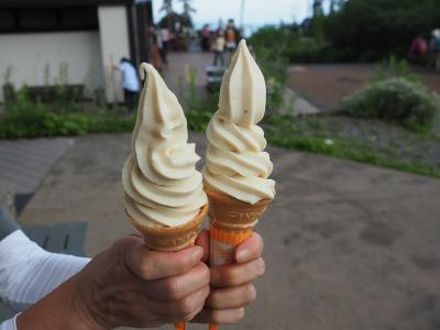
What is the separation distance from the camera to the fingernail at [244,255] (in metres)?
1.37

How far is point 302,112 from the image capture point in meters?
10.7

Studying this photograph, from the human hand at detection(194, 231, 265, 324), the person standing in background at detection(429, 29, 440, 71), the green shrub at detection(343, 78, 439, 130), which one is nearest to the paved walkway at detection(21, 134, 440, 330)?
the human hand at detection(194, 231, 265, 324)

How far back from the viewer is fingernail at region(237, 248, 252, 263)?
53.9 inches

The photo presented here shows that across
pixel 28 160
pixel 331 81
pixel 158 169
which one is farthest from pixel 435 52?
pixel 158 169

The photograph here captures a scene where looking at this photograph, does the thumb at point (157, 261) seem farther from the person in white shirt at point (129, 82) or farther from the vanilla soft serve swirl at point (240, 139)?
the person in white shirt at point (129, 82)

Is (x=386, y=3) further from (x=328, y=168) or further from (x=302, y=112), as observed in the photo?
(x=328, y=168)

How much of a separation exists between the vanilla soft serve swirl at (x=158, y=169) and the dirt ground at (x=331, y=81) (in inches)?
404

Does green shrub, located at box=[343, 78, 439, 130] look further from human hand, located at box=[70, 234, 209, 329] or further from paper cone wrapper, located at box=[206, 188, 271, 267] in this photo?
human hand, located at box=[70, 234, 209, 329]

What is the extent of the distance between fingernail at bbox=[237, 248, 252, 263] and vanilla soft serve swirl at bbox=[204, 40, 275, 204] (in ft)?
0.48

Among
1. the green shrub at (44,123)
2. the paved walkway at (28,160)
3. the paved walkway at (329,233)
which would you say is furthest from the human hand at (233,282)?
the green shrub at (44,123)

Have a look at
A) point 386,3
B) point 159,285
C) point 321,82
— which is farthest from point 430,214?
point 386,3

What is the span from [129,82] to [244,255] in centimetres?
926

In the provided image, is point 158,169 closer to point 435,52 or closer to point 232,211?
point 232,211

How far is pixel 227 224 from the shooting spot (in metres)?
1.39
